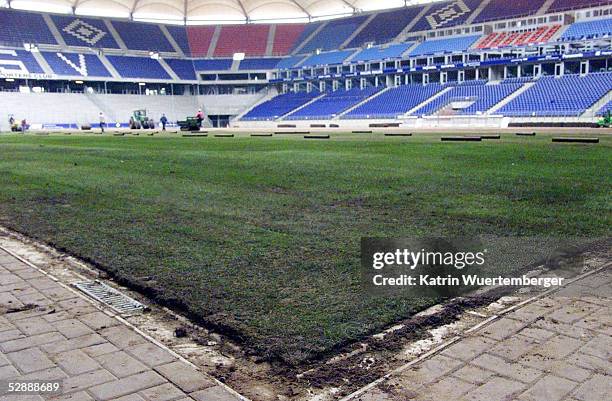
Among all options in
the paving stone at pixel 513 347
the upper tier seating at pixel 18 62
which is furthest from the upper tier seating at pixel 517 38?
the paving stone at pixel 513 347

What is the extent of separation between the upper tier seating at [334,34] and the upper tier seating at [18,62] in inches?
1434

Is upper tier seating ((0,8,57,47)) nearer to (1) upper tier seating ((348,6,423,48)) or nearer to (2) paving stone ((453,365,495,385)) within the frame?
(1) upper tier seating ((348,6,423,48))

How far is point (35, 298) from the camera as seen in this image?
3.92 meters

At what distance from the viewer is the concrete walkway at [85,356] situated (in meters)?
2.59

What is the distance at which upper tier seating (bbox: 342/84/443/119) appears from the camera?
181 feet

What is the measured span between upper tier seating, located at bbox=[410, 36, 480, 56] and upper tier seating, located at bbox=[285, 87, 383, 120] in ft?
21.2

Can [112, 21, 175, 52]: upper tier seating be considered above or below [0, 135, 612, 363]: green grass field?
above

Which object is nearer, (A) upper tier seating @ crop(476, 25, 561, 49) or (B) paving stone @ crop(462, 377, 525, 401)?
(B) paving stone @ crop(462, 377, 525, 401)

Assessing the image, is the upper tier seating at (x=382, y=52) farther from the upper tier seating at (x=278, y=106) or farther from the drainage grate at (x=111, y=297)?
the drainage grate at (x=111, y=297)

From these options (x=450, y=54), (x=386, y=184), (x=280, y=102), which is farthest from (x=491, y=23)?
(x=386, y=184)

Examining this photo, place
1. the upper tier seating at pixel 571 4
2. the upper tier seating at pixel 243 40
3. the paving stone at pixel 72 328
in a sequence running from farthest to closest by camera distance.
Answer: the upper tier seating at pixel 243 40
the upper tier seating at pixel 571 4
the paving stone at pixel 72 328

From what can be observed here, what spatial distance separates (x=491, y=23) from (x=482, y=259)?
63.5 metres

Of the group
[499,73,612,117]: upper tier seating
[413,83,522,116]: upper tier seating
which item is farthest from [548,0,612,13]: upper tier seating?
[413,83,522,116]: upper tier seating

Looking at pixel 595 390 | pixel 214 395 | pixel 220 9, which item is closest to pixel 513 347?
pixel 595 390
